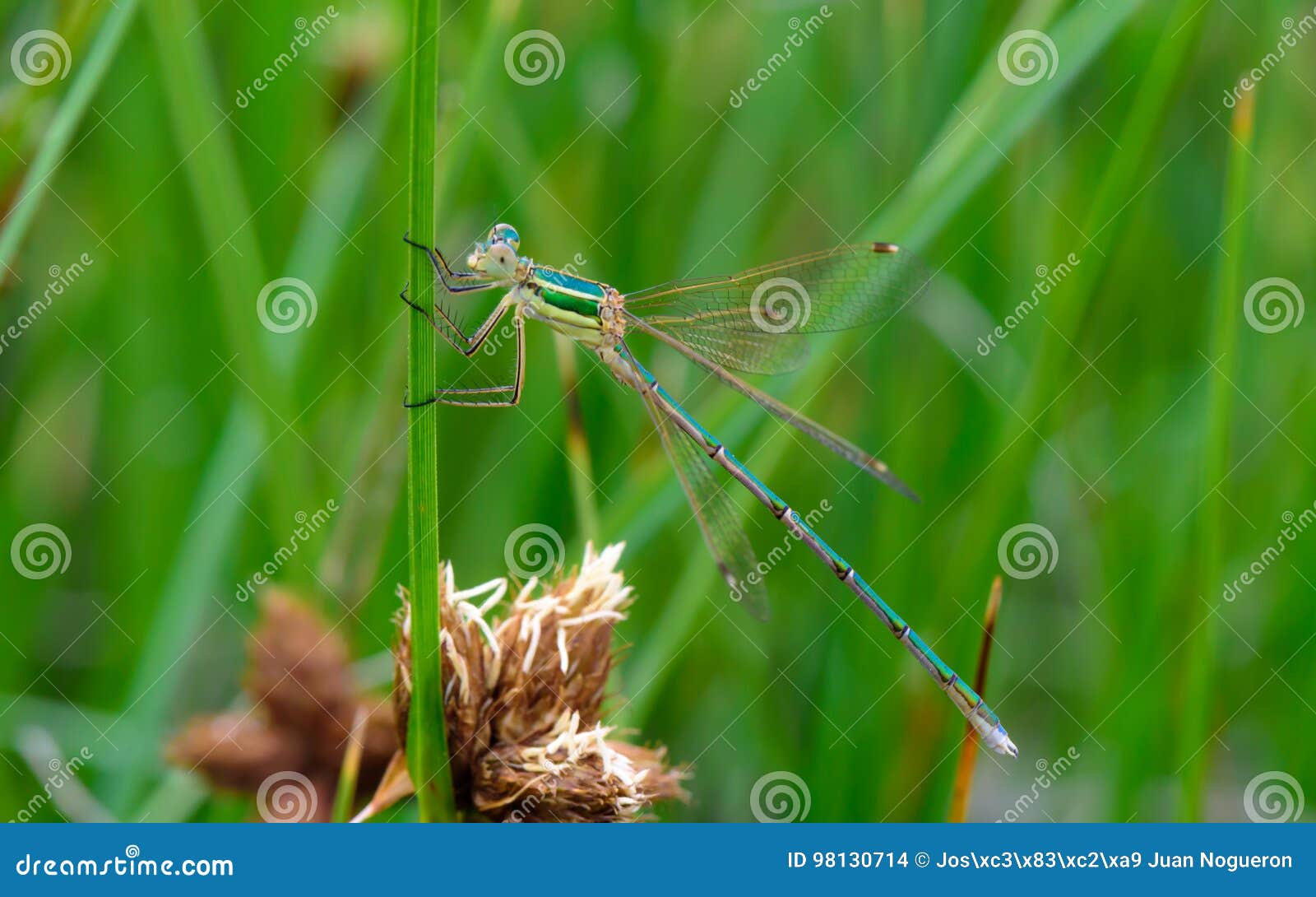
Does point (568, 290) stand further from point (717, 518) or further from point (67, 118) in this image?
point (67, 118)

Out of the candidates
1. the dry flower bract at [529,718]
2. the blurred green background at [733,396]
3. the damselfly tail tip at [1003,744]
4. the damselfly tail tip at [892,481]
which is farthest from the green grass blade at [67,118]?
the damselfly tail tip at [1003,744]

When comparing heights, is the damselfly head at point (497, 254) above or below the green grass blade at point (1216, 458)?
above

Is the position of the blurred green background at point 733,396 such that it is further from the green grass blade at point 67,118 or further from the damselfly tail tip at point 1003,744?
the damselfly tail tip at point 1003,744

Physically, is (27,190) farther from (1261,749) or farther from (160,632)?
(1261,749)

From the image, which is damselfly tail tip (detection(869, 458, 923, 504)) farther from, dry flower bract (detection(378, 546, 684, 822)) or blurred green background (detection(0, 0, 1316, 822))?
dry flower bract (detection(378, 546, 684, 822))

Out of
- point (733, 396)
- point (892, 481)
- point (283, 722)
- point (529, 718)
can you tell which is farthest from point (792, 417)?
point (283, 722)

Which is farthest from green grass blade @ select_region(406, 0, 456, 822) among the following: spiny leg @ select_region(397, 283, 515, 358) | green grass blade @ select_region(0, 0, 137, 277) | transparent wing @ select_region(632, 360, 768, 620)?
green grass blade @ select_region(0, 0, 137, 277)
